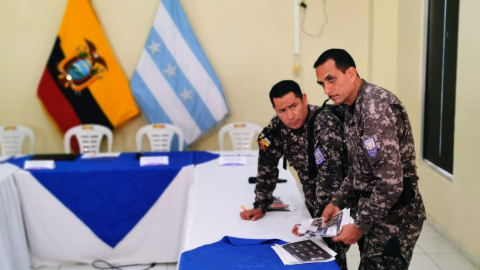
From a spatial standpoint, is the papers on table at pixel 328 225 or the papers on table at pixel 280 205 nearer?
the papers on table at pixel 328 225

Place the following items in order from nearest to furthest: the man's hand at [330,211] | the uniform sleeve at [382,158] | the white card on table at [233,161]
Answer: the uniform sleeve at [382,158], the man's hand at [330,211], the white card on table at [233,161]

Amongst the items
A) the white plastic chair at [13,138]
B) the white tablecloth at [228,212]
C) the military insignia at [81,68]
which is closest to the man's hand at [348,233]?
the white tablecloth at [228,212]

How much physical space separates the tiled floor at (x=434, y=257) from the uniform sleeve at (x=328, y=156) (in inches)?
54.3

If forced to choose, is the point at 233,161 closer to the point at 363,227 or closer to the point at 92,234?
the point at 92,234

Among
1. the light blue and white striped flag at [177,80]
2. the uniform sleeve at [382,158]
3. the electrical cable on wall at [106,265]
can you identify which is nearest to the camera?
the uniform sleeve at [382,158]

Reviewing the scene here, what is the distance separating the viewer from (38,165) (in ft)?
10.6

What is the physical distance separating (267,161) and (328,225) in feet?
1.81

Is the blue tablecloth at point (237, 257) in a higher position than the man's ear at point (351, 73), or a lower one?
lower

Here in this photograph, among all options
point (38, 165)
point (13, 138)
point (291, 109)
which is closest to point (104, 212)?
point (38, 165)

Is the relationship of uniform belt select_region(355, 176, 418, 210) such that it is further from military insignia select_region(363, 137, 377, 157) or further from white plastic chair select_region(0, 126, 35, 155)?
white plastic chair select_region(0, 126, 35, 155)

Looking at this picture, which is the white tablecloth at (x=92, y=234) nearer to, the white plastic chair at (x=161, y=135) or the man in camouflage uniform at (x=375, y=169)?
the white plastic chair at (x=161, y=135)

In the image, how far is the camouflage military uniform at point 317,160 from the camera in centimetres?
183

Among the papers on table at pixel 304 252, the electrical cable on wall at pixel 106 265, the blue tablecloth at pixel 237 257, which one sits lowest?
the electrical cable on wall at pixel 106 265

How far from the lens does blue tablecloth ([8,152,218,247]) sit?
313 centimetres
